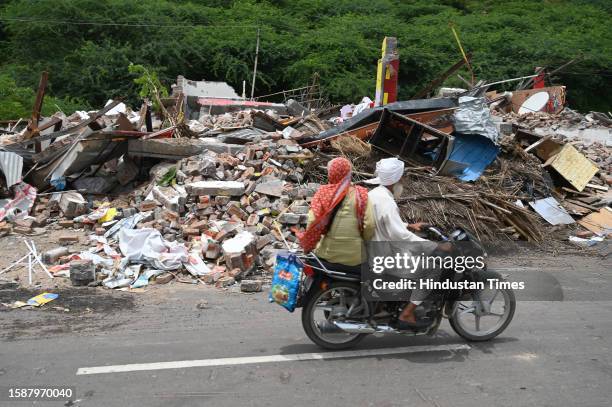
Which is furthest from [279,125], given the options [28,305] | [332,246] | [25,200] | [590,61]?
[590,61]

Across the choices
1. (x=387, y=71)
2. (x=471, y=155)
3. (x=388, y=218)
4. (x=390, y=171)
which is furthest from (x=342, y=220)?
(x=387, y=71)

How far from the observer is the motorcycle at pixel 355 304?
4969mm

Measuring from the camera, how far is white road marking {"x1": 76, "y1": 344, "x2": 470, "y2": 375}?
4.77 m

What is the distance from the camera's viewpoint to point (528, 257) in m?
9.36

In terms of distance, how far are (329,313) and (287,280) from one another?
0.52 metres

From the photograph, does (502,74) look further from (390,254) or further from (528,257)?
(390,254)

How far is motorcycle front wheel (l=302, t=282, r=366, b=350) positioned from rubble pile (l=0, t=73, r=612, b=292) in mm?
2506

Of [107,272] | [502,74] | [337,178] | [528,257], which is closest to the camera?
[337,178]

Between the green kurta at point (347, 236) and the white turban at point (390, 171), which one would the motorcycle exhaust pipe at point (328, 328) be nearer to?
the green kurta at point (347, 236)

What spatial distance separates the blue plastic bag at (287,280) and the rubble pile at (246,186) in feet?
8.34

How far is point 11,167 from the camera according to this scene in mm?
9852

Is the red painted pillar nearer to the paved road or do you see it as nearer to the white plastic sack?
the white plastic sack

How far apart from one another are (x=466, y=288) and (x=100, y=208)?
6800 millimetres

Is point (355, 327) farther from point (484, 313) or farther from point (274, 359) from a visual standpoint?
point (484, 313)
